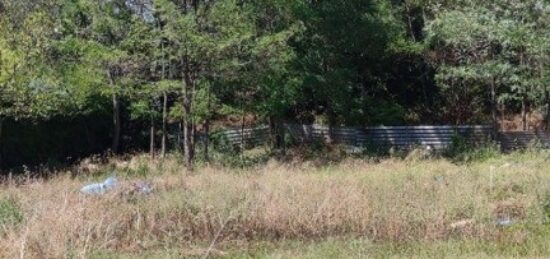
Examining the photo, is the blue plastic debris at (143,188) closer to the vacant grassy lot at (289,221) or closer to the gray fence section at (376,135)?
the vacant grassy lot at (289,221)

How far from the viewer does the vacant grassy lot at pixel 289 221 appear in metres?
7.40

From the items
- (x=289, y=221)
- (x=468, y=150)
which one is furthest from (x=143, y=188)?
(x=468, y=150)

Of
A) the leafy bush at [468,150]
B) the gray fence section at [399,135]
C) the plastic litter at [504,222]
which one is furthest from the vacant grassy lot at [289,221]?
the gray fence section at [399,135]

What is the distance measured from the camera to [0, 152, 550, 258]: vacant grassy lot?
24.3 feet

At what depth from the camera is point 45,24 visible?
1922cm

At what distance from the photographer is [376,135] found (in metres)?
24.6

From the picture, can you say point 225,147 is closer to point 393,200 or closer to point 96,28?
point 96,28

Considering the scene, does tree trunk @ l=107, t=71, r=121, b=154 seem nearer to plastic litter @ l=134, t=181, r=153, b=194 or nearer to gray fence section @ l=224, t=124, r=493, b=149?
gray fence section @ l=224, t=124, r=493, b=149

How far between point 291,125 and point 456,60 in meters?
6.77

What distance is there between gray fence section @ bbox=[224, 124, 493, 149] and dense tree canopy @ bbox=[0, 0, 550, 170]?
64cm

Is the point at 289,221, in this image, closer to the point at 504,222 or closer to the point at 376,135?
the point at 504,222

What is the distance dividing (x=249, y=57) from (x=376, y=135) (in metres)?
7.61

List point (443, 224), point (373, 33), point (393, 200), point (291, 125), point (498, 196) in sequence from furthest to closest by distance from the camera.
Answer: point (291, 125) < point (373, 33) < point (498, 196) < point (393, 200) < point (443, 224)

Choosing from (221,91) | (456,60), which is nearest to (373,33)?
(456,60)
